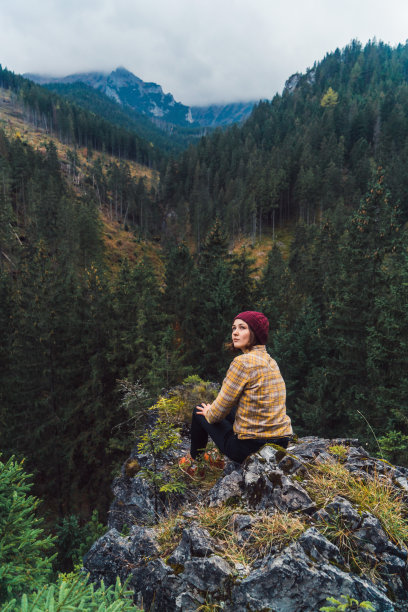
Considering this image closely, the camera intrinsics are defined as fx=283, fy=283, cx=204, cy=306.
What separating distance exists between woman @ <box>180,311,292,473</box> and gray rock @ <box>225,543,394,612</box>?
1.40 metres

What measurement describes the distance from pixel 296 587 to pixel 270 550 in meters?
0.34

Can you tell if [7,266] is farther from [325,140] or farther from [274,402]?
[325,140]

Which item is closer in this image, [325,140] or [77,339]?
[77,339]

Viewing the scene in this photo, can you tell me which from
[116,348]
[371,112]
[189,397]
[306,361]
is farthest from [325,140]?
[189,397]

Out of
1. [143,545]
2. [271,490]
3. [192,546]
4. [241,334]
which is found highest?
[241,334]

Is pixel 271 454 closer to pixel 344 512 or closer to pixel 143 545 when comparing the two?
pixel 344 512

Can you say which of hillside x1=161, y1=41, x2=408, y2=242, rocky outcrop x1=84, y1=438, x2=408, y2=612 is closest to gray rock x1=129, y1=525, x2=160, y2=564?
rocky outcrop x1=84, y1=438, x2=408, y2=612

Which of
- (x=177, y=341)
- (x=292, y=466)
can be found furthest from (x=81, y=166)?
(x=292, y=466)

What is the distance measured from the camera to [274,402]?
3.79 m

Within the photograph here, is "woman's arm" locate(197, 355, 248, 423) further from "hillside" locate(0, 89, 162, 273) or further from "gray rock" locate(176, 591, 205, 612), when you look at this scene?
"hillside" locate(0, 89, 162, 273)

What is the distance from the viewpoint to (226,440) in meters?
4.26

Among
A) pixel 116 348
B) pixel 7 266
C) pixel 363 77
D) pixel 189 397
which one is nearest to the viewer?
pixel 189 397

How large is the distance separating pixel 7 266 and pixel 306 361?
42.2m

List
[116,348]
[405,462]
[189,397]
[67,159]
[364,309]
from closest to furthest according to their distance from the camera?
[189,397] → [405,462] → [364,309] → [116,348] → [67,159]
